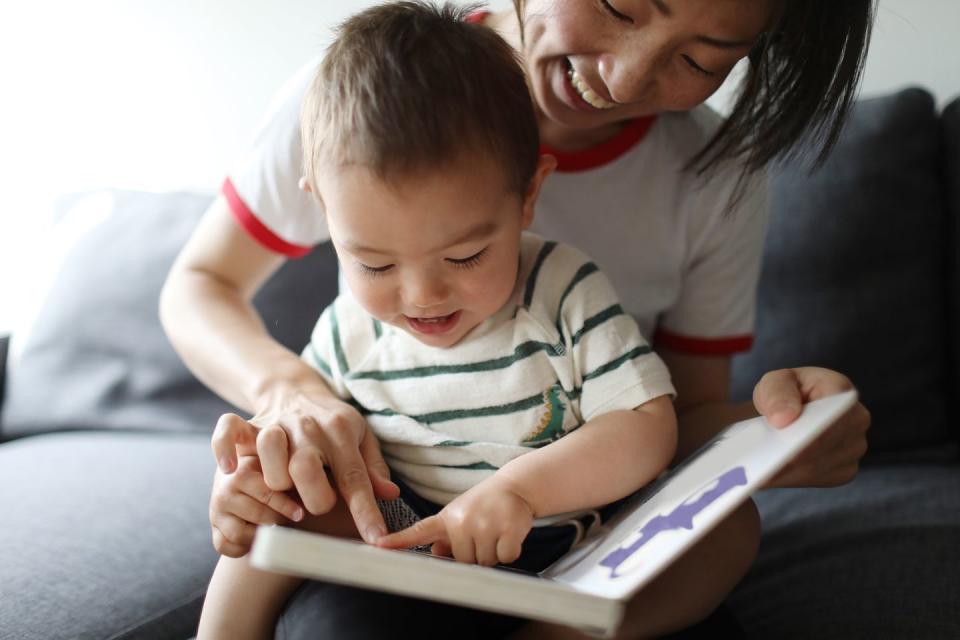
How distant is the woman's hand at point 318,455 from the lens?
2.69 feet

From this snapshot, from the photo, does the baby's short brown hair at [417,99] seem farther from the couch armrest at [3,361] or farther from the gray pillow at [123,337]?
the couch armrest at [3,361]

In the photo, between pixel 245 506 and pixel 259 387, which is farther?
pixel 259 387

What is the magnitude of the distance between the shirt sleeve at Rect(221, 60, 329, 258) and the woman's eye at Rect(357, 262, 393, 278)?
0.95 feet

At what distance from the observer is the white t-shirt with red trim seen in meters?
1.17

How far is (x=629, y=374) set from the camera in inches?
35.1

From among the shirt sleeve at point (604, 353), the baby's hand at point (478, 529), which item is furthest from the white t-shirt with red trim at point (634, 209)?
the baby's hand at point (478, 529)

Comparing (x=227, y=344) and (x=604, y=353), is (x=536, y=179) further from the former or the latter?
(x=227, y=344)

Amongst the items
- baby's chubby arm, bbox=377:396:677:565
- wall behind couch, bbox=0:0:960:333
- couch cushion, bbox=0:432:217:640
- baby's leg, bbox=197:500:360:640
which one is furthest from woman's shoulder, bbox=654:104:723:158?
wall behind couch, bbox=0:0:960:333

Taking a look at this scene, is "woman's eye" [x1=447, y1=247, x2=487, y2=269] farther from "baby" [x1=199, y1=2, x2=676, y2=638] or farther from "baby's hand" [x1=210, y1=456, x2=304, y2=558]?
"baby's hand" [x1=210, y1=456, x2=304, y2=558]

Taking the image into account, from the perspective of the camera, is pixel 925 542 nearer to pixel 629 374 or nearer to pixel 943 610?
pixel 943 610

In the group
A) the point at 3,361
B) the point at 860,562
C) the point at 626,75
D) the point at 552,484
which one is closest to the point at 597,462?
the point at 552,484

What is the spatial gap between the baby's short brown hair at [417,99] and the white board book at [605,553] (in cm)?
31

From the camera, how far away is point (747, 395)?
1.51 metres

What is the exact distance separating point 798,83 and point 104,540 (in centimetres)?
102
